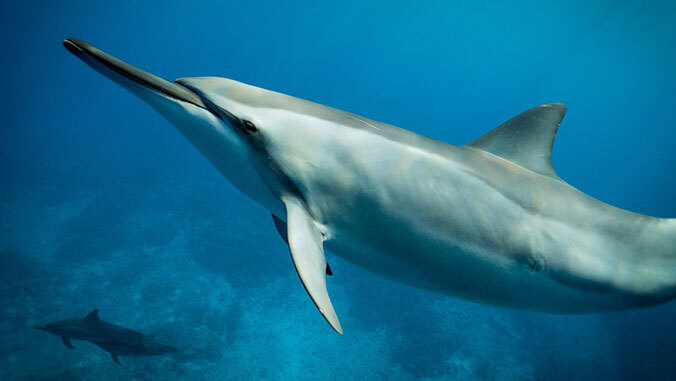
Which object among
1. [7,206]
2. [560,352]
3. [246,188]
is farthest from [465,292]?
[7,206]

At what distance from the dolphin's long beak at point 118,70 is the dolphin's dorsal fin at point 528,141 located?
7.49 ft

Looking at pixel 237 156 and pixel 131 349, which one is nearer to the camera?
pixel 237 156

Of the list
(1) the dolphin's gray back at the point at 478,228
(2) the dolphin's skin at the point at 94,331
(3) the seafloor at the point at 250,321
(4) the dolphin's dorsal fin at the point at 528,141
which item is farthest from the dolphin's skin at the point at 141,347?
(4) the dolphin's dorsal fin at the point at 528,141

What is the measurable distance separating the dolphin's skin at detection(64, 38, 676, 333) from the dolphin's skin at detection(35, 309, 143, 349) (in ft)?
20.1

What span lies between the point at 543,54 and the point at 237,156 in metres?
94.3

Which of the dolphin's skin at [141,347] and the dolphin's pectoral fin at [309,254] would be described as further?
the dolphin's skin at [141,347]

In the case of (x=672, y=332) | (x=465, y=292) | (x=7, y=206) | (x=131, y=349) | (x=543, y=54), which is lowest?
(x=7, y=206)

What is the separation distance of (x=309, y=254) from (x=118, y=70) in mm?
1411

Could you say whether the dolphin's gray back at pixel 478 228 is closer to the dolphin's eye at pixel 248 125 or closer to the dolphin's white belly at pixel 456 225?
the dolphin's white belly at pixel 456 225

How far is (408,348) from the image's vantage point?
1008cm

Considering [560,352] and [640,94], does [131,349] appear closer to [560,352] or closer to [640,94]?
[560,352]

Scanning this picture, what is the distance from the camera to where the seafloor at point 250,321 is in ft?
29.5

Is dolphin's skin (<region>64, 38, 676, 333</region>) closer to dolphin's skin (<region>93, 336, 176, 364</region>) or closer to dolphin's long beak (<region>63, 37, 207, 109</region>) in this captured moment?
dolphin's long beak (<region>63, 37, 207, 109</region>)

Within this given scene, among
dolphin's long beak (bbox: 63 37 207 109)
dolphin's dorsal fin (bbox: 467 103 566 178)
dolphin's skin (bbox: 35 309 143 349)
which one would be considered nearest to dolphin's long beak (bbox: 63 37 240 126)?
dolphin's long beak (bbox: 63 37 207 109)
